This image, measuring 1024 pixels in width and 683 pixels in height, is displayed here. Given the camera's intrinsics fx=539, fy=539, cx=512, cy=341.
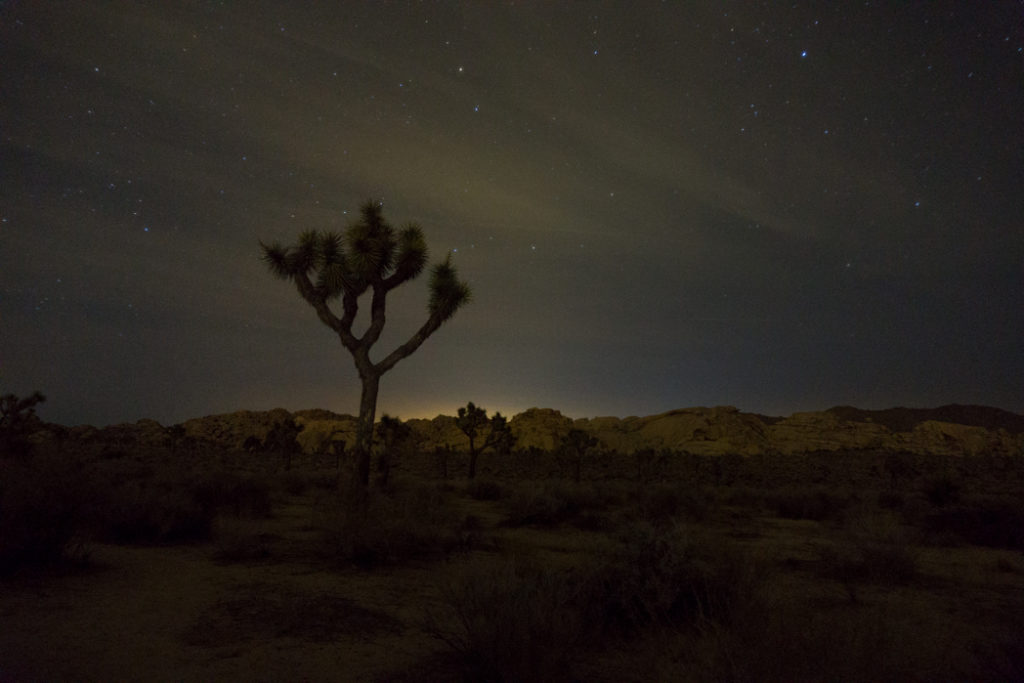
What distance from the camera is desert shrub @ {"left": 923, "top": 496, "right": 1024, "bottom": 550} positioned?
46.0 feet

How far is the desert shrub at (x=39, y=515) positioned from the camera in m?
7.32

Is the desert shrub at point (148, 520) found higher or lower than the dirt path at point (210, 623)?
higher

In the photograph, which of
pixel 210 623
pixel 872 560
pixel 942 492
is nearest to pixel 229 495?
pixel 210 623

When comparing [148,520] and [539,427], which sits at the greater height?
[539,427]

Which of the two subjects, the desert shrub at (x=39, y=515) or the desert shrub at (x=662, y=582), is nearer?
the desert shrub at (x=662, y=582)

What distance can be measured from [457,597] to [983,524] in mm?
17169

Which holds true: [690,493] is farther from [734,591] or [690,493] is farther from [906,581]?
[734,591]

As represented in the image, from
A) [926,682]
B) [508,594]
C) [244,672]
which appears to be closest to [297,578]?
[244,672]

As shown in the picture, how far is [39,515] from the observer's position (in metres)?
7.76

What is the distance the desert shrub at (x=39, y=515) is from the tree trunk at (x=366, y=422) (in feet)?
26.1

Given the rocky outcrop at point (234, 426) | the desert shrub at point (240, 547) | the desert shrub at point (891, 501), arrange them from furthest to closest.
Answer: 1. the rocky outcrop at point (234, 426)
2. the desert shrub at point (891, 501)
3. the desert shrub at point (240, 547)

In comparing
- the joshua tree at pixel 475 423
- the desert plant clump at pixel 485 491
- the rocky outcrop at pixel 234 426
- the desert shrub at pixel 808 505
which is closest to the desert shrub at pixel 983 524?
the desert shrub at pixel 808 505

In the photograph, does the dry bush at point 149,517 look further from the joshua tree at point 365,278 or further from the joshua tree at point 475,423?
the joshua tree at point 475,423

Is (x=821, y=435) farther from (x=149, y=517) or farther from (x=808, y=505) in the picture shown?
(x=149, y=517)
